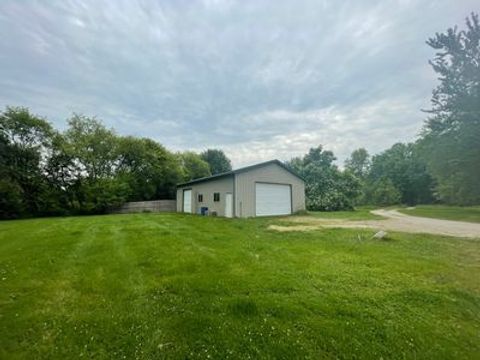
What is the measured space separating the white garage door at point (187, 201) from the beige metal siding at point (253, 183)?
22.2ft

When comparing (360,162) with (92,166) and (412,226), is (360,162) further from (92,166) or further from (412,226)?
(92,166)

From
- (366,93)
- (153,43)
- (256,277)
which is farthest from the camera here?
(366,93)

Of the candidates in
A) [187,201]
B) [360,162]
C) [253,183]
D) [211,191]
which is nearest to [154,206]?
[187,201]

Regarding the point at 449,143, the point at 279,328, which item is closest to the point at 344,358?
the point at 279,328

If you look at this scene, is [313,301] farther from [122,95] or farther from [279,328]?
[122,95]

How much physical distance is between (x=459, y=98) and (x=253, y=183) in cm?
1218

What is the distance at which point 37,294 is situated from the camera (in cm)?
364

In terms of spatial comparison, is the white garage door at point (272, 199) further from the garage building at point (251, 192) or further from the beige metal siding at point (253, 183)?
the beige metal siding at point (253, 183)

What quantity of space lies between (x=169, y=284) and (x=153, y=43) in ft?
35.7

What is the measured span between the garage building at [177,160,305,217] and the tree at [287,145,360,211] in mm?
6472

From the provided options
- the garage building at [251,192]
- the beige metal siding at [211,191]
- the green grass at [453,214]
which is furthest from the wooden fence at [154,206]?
the green grass at [453,214]

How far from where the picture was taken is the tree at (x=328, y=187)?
81.5ft

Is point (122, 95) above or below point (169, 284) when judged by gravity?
above

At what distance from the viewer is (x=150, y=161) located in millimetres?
30047
